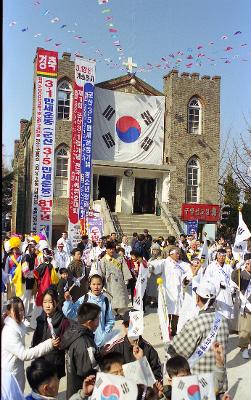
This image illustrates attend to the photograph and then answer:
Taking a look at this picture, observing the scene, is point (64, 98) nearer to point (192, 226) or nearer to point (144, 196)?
point (144, 196)

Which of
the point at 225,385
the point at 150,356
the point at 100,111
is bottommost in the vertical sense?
the point at 225,385

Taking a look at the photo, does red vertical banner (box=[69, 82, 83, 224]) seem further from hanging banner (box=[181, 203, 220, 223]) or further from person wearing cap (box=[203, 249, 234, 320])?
person wearing cap (box=[203, 249, 234, 320])

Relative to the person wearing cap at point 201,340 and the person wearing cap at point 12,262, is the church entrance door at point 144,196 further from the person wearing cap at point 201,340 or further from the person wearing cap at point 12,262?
the person wearing cap at point 201,340

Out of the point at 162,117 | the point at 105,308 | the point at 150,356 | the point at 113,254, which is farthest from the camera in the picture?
the point at 162,117

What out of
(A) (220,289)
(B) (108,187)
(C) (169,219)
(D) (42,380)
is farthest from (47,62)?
(D) (42,380)

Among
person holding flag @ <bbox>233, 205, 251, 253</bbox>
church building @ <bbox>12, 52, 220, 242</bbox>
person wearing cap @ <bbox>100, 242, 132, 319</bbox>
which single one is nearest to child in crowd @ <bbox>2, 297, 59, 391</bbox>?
person wearing cap @ <bbox>100, 242, 132, 319</bbox>

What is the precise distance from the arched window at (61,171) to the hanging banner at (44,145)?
2594 mm

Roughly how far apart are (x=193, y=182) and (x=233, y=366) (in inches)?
789

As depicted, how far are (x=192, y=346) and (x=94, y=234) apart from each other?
44.9 feet

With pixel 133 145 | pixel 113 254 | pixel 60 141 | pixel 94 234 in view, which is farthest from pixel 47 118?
pixel 113 254

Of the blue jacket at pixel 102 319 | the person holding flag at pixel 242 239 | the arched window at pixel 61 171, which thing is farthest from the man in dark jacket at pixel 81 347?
the arched window at pixel 61 171

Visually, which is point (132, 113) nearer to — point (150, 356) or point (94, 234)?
point (94, 234)

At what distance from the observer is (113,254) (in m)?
10.1

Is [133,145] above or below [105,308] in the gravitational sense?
above
